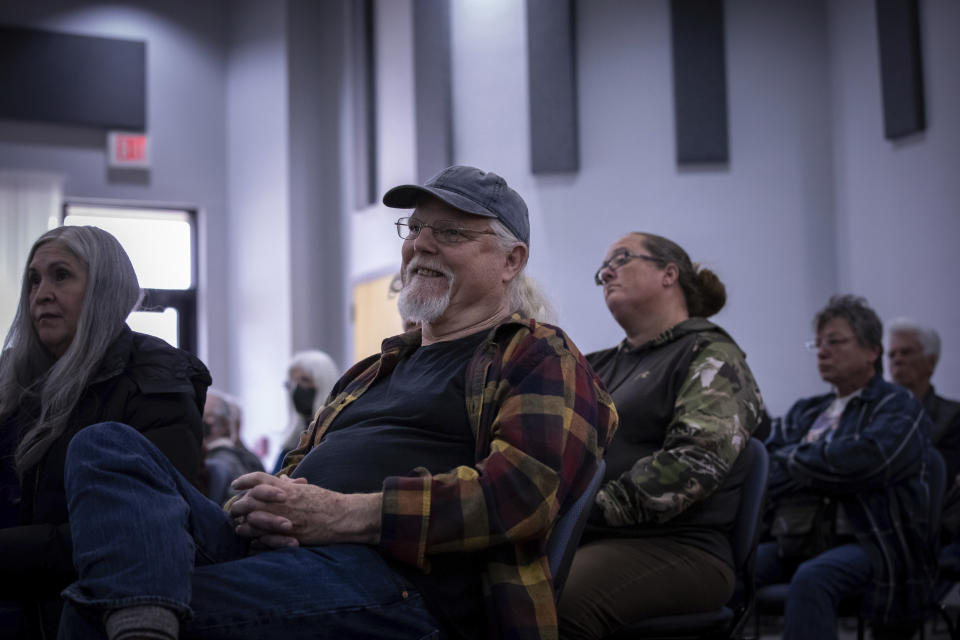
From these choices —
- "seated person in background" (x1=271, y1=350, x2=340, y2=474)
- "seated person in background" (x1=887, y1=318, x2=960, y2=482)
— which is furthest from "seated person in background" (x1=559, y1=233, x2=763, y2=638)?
"seated person in background" (x1=271, y1=350, x2=340, y2=474)

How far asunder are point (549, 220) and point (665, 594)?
15.0 ft

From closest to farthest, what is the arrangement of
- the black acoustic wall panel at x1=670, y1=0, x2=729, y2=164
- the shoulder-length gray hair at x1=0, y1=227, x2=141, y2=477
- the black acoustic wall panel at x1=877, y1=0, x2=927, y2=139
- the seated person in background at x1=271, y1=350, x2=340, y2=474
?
Answer: the shoulder-length gray hair at x1=0, y1=227, x2=141, y2=477, the seated person in background at x1=271, y1=350, x2=340, y2=474, the black acoustic wall panel at x1=877, y1=0, x2=927, y2=139, the black acoustic wall panel at x1=670, y1=0, x2=729, y2=164

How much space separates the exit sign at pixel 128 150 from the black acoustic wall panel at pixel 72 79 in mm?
75

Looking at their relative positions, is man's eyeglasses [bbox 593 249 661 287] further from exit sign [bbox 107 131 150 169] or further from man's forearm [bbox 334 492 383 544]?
exit sign [bbox 107 131 150 169]

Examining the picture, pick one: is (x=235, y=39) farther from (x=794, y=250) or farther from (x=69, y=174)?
(x=794, y=250)

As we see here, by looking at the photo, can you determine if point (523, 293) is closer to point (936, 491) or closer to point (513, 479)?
point (513, 479)

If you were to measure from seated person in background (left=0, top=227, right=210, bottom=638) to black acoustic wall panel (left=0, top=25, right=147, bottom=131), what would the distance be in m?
6.75

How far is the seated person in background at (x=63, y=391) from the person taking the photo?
1909 millimetres

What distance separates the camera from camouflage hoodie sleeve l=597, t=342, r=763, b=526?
2.33 metres

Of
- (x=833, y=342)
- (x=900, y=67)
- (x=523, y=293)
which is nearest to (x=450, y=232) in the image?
(x=523, y=293)

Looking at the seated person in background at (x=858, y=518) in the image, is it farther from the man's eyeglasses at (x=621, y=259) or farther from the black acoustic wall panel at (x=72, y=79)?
the black acoustic wall panel at (x=72, y=79)

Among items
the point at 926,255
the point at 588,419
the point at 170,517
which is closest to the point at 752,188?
the point at 926,255

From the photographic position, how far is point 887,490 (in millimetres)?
3012

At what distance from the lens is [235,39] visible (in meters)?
9.12
